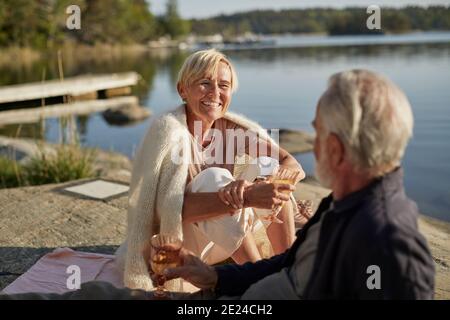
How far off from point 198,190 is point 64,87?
11099 mm

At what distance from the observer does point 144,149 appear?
93.4 inches

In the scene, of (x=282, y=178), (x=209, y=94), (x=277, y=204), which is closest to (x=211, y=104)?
(x=209, y=94)

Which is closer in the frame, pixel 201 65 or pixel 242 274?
pixel 242 274

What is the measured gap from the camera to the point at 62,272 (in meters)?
2.86

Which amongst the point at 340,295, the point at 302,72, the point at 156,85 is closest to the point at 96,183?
the point at 340,295

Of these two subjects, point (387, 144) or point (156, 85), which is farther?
point (156, 85)

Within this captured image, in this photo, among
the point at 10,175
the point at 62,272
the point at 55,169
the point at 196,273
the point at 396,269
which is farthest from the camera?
the point at 10,175

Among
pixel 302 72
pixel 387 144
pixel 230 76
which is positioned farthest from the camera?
pixel 302 72

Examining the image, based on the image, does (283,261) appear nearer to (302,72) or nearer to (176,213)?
(176,213)

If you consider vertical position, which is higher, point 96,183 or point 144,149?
point 144,149

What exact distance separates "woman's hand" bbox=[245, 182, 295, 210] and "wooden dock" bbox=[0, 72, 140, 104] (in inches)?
400

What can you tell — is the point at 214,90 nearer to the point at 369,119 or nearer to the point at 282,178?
the point at 282,178

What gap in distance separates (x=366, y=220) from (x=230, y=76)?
1382 mm
